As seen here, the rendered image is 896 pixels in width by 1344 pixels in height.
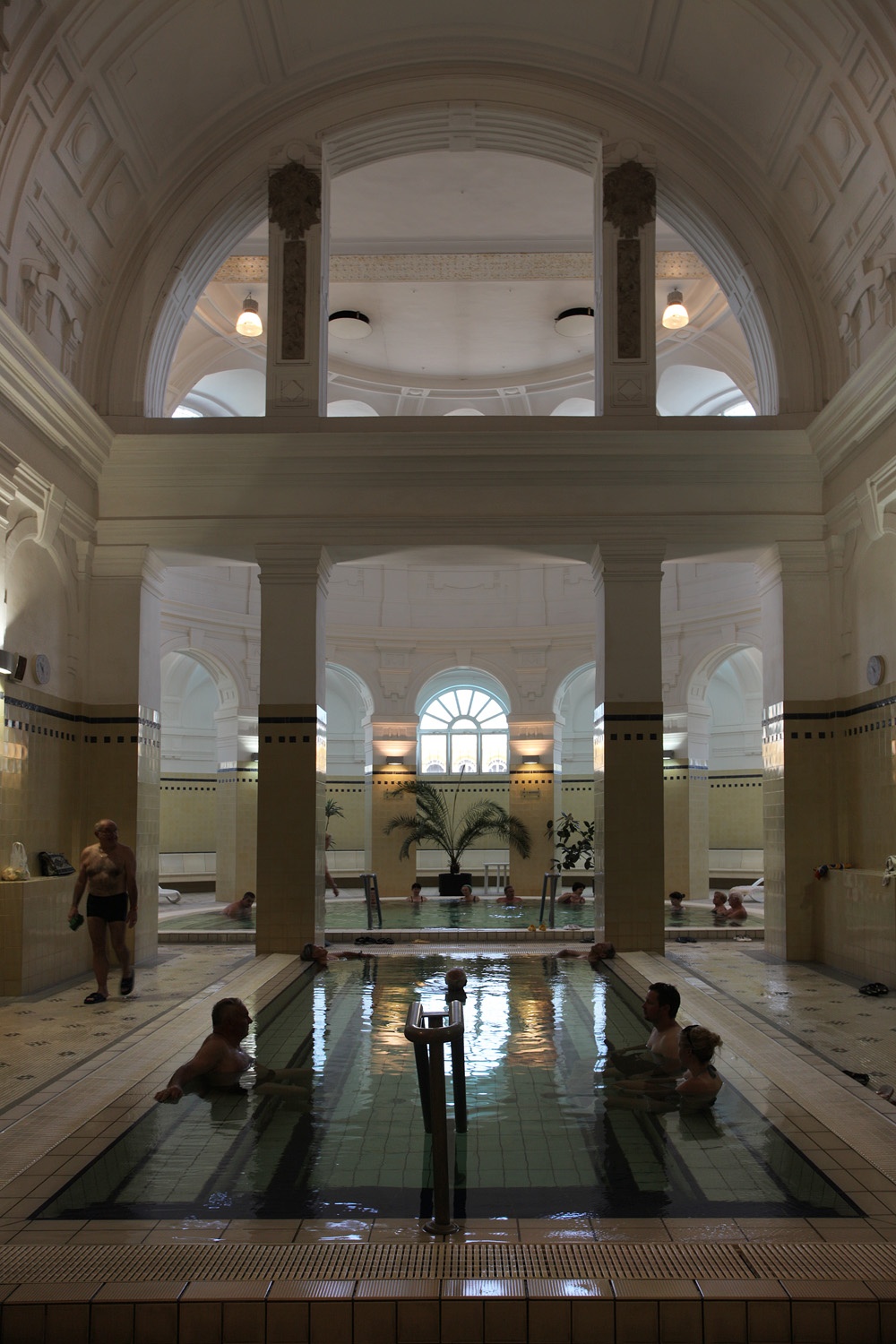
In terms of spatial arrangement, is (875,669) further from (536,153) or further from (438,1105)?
(438,1105)

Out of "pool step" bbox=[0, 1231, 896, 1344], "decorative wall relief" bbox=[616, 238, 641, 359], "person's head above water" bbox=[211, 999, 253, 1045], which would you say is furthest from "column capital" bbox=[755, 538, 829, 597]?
"pool step" bbox=[0, 1231, 896, 1344]

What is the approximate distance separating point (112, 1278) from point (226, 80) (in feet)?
31.5

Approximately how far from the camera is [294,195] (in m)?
10.3

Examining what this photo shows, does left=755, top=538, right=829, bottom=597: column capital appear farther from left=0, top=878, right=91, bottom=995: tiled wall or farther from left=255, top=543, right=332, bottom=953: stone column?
left=0, top=878, right=91, bottom=995: tiled wall

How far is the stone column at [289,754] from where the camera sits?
9789 millimetres

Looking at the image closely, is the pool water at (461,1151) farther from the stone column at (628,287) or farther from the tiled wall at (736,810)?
the tiled wall at (736,810)

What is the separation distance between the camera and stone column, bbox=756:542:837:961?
A: 31.8 feet

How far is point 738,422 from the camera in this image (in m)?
9.92

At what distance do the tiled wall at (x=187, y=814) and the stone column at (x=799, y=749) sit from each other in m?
12.1

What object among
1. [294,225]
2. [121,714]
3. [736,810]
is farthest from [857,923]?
[736,810]

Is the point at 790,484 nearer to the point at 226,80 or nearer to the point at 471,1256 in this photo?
the point at 226,80

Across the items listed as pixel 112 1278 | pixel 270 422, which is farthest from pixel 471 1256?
pixel 270 422

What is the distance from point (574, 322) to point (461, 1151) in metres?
13.1

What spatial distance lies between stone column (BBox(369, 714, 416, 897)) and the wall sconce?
10.1m
